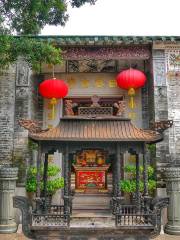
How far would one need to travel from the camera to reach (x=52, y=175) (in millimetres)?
10148

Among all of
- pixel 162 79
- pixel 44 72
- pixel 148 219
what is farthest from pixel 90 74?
pixel 148 219

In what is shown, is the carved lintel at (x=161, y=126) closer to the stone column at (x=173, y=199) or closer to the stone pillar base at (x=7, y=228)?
the stone column at (x=173, y=199)

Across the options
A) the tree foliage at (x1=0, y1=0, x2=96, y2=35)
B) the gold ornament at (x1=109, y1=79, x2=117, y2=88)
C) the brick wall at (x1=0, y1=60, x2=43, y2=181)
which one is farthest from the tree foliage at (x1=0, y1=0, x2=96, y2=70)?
the gold ornament at (x1=109, y1=79, x2=117, y2=88)

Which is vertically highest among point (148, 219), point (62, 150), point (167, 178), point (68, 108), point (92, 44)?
point (92, 44)

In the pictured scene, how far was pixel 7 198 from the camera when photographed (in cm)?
877

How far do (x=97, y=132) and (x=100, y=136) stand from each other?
0.66ft

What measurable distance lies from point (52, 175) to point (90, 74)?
3596 millimetres

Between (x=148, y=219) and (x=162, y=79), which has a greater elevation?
(x=162, y=79)

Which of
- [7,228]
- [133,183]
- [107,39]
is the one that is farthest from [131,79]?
[7,228]

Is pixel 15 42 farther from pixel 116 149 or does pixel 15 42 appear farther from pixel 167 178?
pixel 167 178

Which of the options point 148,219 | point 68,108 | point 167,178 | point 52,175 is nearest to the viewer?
point 148,219

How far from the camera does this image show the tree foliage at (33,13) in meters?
7.60

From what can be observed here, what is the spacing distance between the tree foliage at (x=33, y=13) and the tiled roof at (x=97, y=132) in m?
2.32

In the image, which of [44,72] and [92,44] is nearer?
[92,44]
